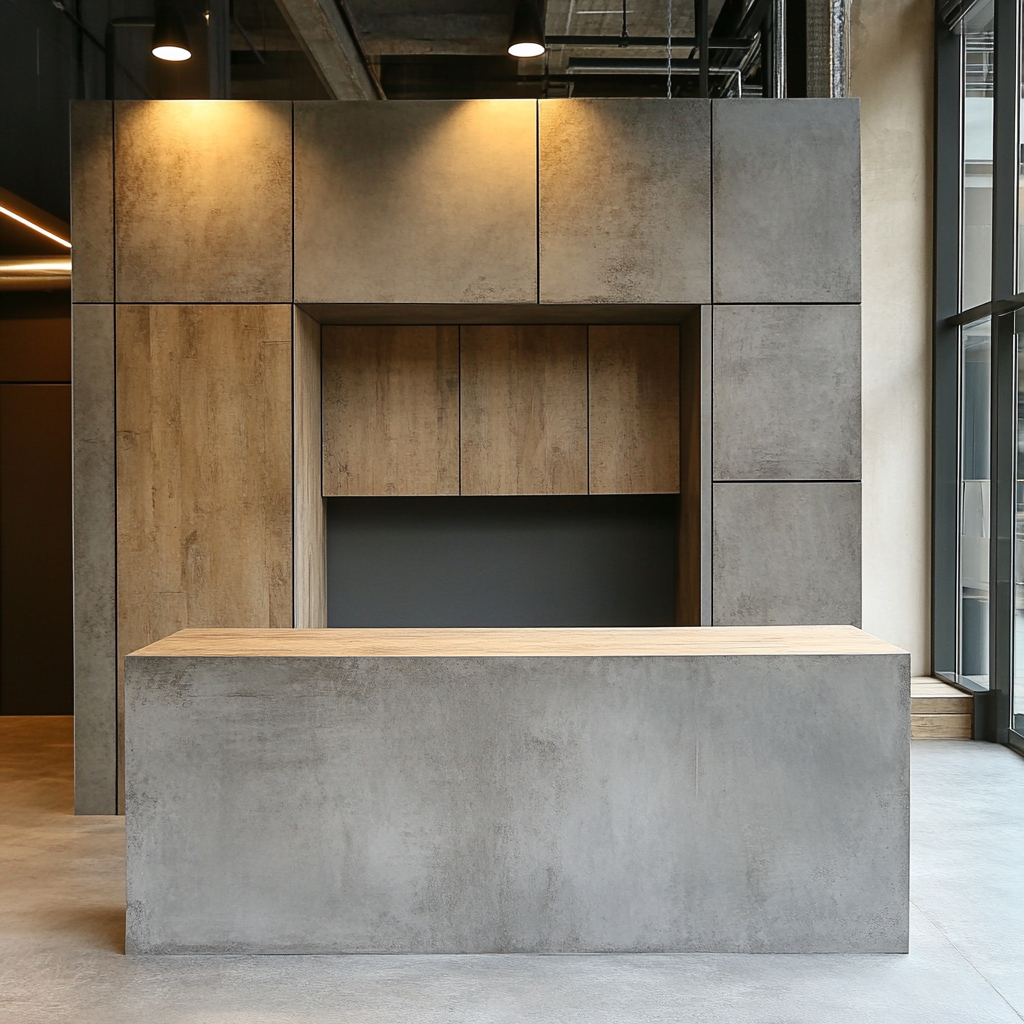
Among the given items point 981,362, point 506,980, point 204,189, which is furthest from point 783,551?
point 204,189

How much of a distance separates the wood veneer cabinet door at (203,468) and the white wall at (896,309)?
147 inches

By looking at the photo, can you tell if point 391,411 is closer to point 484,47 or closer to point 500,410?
point 500,410

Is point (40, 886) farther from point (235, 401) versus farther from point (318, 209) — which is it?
point (318, 209)

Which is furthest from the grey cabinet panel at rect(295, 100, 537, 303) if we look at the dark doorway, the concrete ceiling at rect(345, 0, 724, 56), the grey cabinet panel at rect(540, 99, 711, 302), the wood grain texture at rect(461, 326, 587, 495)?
the concrete ceiling at rect(345, 0, 724, 56)

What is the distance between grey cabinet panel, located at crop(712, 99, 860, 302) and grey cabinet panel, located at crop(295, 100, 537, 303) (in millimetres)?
870

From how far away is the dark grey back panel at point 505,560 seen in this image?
17.0ft

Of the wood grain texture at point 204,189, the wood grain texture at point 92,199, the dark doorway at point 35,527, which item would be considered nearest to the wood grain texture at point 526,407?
the wood grain texture at point 204,189

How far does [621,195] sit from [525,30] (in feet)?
4.90

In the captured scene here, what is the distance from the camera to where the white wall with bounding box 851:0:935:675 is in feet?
19.7

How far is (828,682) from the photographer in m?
2.90

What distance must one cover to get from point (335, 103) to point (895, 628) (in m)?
4.54

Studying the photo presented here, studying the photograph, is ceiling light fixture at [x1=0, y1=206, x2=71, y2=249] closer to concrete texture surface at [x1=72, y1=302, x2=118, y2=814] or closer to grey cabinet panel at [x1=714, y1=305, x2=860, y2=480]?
concrete texture surface at [x1=72, y1=302, x2=118, y2=814]

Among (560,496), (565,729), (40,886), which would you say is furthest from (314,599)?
(565,729)

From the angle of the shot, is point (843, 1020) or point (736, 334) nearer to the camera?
point (843, 1020)
